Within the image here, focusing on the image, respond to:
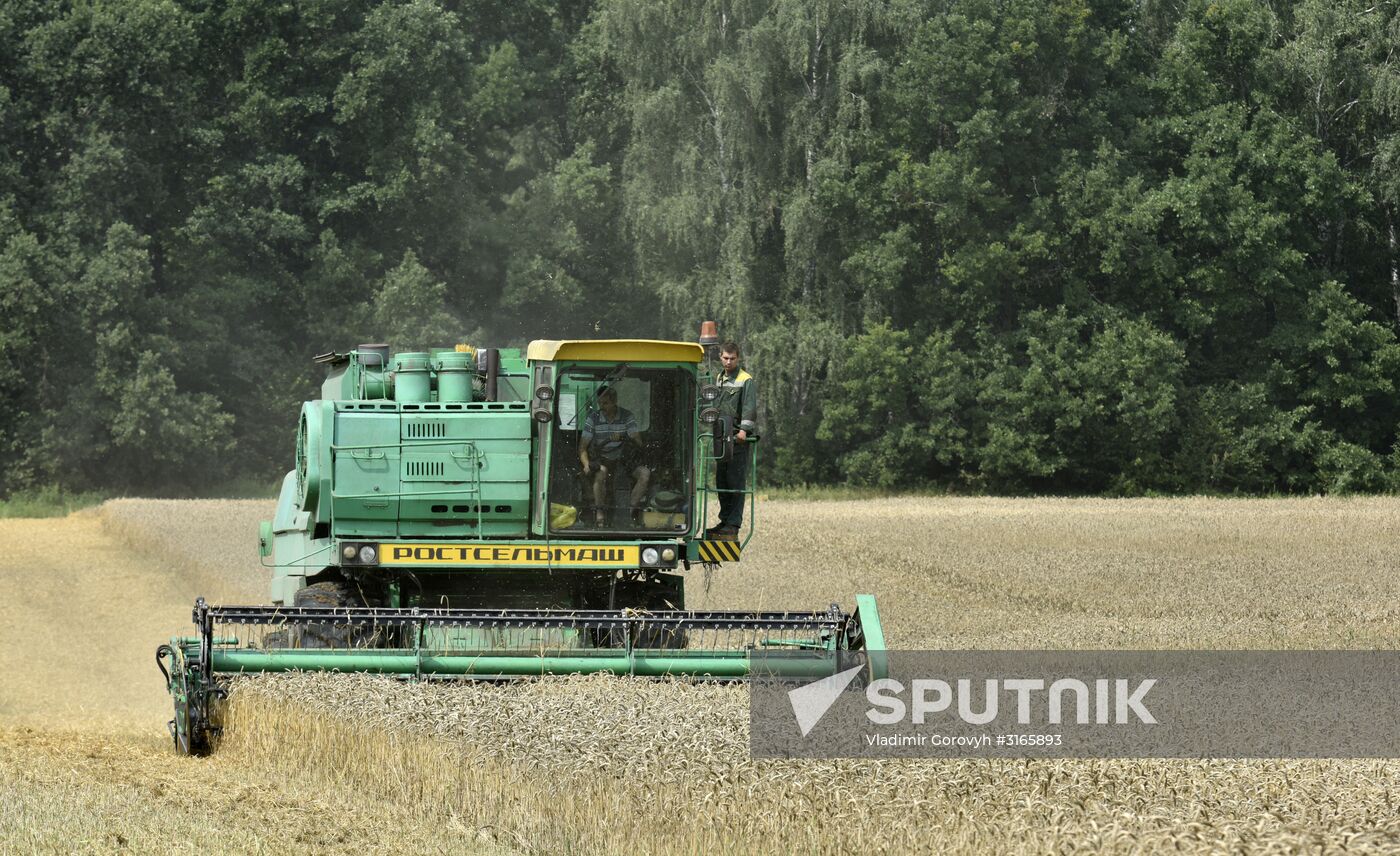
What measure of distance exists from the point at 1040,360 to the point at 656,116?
35.3 feet

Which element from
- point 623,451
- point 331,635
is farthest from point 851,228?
point 331,635

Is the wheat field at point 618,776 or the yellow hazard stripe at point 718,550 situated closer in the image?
the wheat field at point 618,776

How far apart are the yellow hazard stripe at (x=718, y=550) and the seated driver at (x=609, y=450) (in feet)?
1.73

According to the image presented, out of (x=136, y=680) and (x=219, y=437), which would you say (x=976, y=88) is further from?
(x=136, y=680)

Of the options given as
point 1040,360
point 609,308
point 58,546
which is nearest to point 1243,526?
point 1040,360

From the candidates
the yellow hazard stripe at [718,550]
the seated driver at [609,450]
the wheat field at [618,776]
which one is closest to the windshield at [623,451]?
the seated driver at [609,450]

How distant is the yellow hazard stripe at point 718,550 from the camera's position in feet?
40.3

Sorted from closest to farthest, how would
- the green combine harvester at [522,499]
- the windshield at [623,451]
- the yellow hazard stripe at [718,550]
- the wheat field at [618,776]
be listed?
the wheat field at [618,776] → the green combine harvester at [522,499] → the windshield at [623,451] → the yellow hazard stripe at [718,550]

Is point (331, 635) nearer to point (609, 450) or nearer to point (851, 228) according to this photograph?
point (609, 450)

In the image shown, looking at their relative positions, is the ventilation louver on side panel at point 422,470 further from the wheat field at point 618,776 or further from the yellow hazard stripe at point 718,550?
the wheat field at point 618,776

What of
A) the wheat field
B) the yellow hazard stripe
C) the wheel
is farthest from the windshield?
the wheat field

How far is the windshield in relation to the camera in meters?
12.2

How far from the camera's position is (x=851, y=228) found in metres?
42.7

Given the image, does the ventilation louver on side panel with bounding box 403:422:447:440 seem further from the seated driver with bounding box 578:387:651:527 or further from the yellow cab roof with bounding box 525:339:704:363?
the seated driver with bounding box 578:387:651:527
